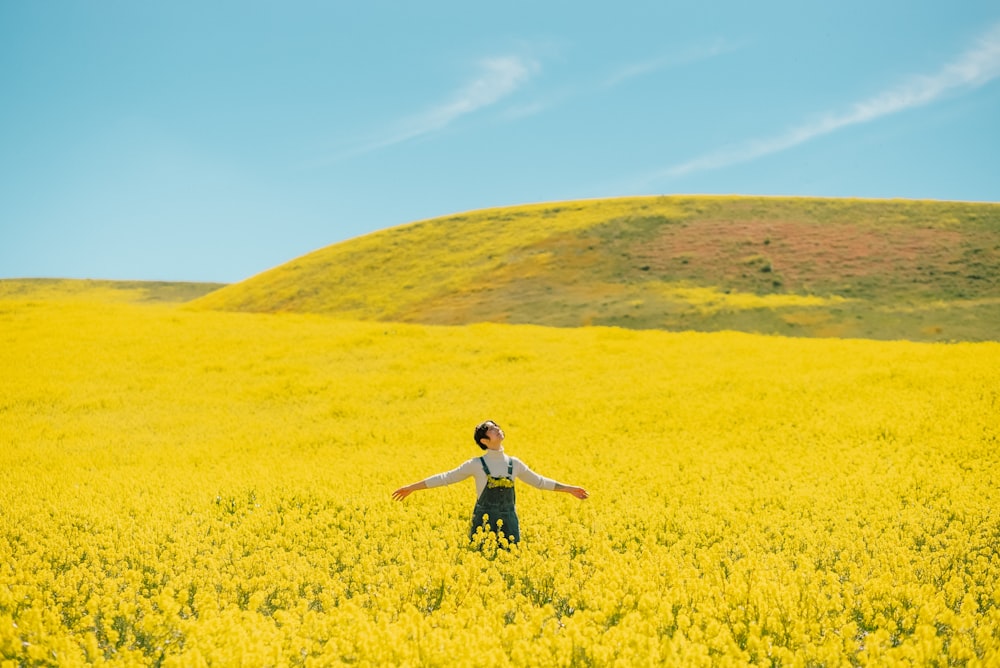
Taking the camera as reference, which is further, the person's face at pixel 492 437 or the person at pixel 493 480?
the person at pixel 493 480

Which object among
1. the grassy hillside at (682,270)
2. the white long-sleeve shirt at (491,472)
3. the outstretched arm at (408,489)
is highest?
the grassy hillside at (682,270)

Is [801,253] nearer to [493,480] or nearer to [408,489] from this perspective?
[493,480]

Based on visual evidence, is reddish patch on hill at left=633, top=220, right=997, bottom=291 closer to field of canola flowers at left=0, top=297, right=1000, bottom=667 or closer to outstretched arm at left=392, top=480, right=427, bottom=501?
field of canola flowers at left=0, top=297, right=1000, bottom=667

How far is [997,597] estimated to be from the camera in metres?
7.56

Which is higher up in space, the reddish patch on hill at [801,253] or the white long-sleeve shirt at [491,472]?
the reddish patch on hill at [801,253]

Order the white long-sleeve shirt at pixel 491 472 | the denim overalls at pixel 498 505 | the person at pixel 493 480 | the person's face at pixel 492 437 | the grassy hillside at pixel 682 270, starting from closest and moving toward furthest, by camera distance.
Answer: the person's face at pixel 492 437 < the person at pixel 493 480 < the white long-sleeve shirt at pixel 491 472 < the denim overalls at pixel 498 505 < the grassy hillside at pixel 682 270

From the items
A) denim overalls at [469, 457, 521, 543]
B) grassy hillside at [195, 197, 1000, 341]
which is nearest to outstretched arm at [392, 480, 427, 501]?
denim overalls at [469, 457, 521, 543]

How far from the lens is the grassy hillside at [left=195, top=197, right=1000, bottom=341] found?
44.5m

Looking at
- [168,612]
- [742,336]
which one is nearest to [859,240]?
[742,336]

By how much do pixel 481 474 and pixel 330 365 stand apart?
65.8ft

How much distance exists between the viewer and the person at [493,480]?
8609 mm

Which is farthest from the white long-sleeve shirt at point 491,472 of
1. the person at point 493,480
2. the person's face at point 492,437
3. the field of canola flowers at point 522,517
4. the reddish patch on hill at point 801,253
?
the reddish patch on hill at point 801,253

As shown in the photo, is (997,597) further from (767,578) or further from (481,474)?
(481,474)

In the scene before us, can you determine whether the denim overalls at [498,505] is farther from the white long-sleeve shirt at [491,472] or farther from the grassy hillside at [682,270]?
the grassy hillside at [682,270]
